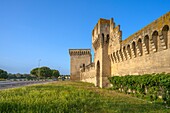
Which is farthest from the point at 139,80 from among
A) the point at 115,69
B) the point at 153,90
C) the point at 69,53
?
the point at 69,53

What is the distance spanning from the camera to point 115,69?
75.7ft

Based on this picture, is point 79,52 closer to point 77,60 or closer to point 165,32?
point 77,60

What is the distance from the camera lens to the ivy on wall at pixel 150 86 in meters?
10.9

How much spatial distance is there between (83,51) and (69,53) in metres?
4.30

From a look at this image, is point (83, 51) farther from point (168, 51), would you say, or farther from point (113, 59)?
point (168, 51)

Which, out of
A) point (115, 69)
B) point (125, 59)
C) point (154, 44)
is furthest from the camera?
point (115, 69)

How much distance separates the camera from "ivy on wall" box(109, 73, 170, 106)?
10867mm

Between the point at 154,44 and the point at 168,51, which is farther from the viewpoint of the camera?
the point at 154,44

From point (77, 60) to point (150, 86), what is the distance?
157 feet

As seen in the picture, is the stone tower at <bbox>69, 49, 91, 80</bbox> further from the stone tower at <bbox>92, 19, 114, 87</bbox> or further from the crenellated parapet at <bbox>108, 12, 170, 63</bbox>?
the crenellated parapet at <bbox>108, 12, 170, 63</bbox>

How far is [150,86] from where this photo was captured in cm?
1277

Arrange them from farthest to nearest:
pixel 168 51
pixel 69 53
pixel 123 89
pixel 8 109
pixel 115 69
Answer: pixel 69 53, pixel 115 69, pixel 123 89, pixel 168 51, pixel 8 109

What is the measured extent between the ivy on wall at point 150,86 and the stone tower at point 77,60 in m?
41.6

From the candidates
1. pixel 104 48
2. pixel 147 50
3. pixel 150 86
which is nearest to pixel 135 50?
pixel 147 50
